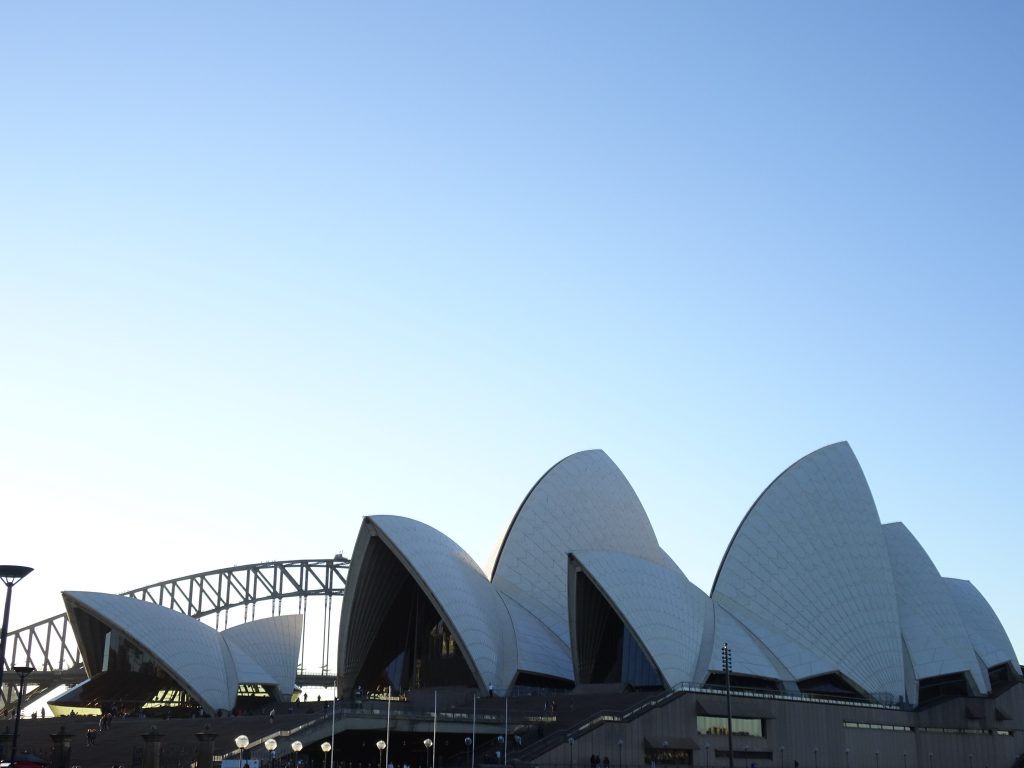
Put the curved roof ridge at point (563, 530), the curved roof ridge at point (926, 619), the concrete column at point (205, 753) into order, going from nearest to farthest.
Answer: the concrete column at point (205, 753), the curved roof ridge at point (926, 619), the curved roof ridge at point (563, 530)

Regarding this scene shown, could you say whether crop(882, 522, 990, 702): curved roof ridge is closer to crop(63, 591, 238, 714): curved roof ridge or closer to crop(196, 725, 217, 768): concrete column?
crop(63, 591, 238, 714): curved roof ridge

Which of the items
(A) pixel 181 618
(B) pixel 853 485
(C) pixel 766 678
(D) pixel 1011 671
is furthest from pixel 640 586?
(D) pixel 1011 671

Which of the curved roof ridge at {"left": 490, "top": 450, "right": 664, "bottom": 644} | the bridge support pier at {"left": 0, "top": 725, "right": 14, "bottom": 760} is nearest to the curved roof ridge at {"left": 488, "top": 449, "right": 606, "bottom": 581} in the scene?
Answer: the curved roof ridge at {"left": 490, "top": 450, "right": 664, "bottom": 644}

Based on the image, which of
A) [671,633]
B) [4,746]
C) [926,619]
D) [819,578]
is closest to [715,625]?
[671,633]

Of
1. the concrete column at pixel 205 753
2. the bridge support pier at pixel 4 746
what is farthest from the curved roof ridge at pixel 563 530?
the concrete column at pixel 205 753

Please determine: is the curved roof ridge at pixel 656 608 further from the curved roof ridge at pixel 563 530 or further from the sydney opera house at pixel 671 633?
the curved roof ridge at pixel 563 530

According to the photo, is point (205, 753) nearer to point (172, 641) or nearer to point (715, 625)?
point (172, 641)

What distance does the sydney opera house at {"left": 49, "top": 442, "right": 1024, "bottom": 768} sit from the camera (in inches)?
1815

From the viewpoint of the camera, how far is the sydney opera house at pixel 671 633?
4609cm

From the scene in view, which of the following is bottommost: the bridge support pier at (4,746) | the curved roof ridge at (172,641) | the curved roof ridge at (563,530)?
the bridge support pier at (4,746)

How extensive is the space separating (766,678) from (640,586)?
6.81 meters

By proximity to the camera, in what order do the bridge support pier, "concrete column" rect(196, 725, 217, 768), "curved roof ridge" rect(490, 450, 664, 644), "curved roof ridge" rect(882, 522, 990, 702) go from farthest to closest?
"curved roof ridge" rect(490, 450, 664, 644), "curved roof ridge" rect(882, 522, 990, 702), the bridge support pier, "concrete column" rect(196, 725, 217, 768)

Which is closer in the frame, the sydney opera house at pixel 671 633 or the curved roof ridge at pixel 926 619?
the sydney opera house at pixel 671 633

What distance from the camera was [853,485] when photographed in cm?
5575
